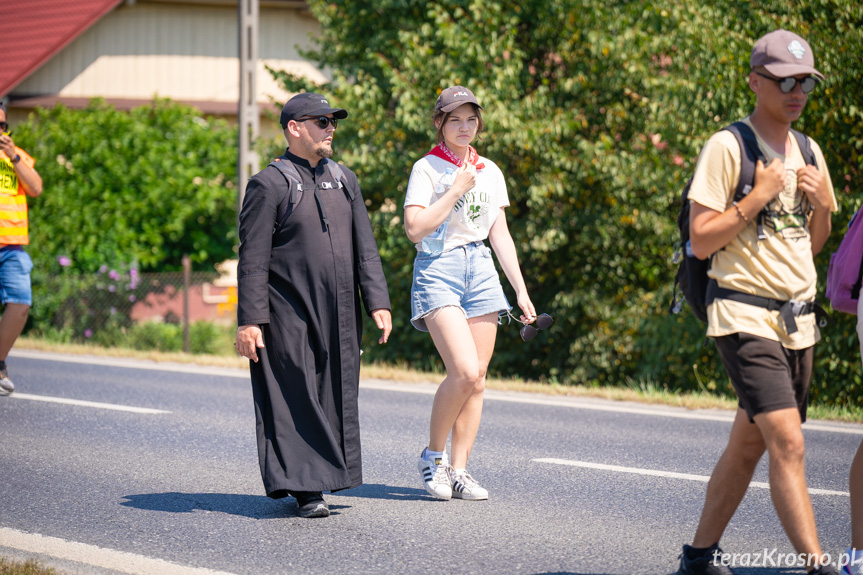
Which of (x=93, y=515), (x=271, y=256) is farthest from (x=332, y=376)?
(x=93, y=515)

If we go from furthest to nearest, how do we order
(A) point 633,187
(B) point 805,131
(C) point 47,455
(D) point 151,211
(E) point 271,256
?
1. (D) point 151,211
2. (A) point 633,187
3. (B) point 805,131
4. (C) point 47,455
5. (E) point 271,256

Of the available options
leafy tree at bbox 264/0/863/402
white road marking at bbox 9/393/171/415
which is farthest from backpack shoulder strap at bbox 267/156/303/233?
leafy tree at bbox 264/0/863/402

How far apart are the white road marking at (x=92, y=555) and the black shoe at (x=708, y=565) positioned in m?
1.78

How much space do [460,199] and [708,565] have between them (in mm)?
2268

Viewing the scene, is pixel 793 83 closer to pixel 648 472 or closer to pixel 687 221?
pixel 687 221

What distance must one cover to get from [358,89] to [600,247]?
3.95 m

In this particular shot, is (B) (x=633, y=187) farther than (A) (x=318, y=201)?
Yes

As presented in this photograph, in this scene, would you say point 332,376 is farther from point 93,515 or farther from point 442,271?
point 93,515

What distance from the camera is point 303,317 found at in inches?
191

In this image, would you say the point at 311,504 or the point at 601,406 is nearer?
the point at 311,504

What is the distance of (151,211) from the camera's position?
1784 cm

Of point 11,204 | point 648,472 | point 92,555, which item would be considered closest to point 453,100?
point 648,472

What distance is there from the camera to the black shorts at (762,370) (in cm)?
338

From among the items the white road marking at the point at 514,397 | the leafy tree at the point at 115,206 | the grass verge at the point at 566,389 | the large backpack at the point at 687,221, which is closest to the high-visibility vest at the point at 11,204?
the white road marking at the point at 514,397
